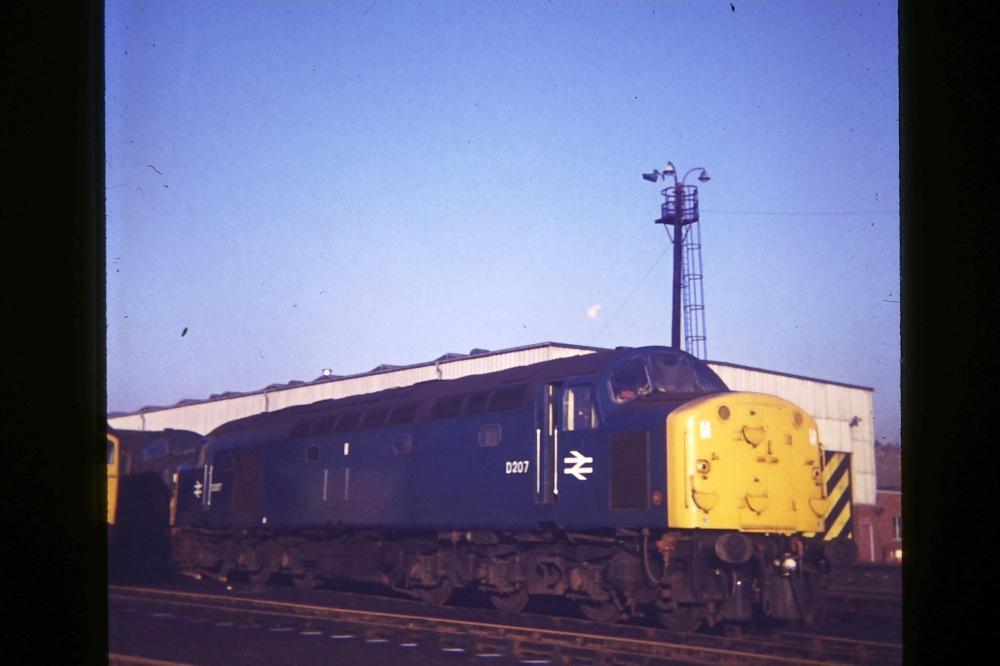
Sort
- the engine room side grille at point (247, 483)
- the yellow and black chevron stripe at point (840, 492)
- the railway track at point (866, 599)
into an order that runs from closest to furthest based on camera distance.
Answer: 1. the yellow and black chevron stripe at point (840, 492)
2. the railway track at point (866, 599)
3. the engine room side grille at point (247, 483)

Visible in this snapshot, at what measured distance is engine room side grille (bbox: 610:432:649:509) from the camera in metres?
12.7

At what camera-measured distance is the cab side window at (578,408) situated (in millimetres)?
13703

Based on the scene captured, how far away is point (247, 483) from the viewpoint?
2219 cm

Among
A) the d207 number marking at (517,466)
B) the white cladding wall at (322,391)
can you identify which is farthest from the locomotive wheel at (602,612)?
the white cladding wall at (322,391)

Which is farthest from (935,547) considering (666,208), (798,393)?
(798,393)

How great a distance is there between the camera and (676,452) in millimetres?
12375

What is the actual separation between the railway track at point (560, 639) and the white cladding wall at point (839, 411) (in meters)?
22.7

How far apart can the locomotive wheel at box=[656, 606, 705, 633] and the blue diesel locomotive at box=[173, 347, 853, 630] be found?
3 centimetres

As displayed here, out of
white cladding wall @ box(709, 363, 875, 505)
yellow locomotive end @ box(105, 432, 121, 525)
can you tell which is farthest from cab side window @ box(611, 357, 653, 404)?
white cladding wall @ box(709, 363, 875, 505)

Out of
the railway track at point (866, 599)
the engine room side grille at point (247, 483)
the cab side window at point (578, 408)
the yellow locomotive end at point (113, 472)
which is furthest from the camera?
the yellow locomotive end at point (113, 472)

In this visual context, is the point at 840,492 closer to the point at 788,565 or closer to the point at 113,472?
the point at 788,565

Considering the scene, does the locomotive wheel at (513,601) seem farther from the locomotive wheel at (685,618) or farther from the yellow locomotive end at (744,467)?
A: the yellow locomotive end at (744,467)

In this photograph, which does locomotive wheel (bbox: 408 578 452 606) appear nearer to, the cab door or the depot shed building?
the cab door

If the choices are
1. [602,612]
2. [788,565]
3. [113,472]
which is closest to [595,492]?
→ [602,612]
